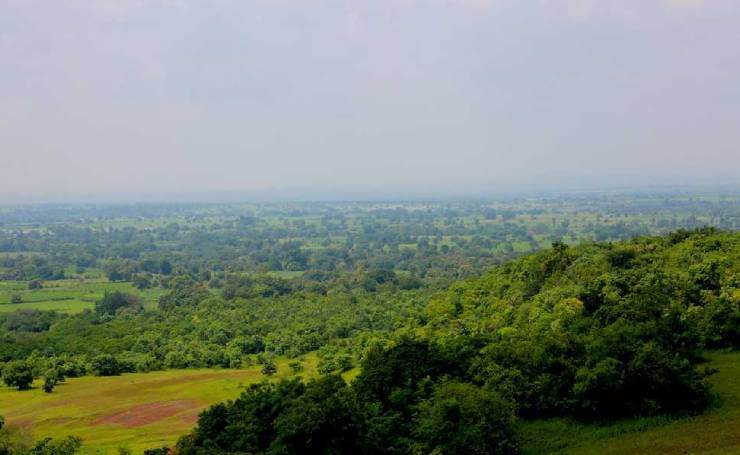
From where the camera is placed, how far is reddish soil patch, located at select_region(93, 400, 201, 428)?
115ft

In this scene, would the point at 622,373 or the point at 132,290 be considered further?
the point at 132,290

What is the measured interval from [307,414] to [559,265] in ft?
87.0

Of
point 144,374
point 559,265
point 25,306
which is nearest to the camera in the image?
point 559,265

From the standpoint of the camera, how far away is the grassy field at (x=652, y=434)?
20.2 meters

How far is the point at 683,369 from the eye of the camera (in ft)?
73.9

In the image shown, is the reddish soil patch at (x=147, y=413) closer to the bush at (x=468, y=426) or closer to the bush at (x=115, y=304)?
the bush at (x=468, y=426)

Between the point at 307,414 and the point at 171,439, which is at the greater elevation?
the point at 307,414

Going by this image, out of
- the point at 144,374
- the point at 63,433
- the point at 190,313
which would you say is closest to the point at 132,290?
the point at 190,313

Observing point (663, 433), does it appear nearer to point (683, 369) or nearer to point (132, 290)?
point (683, 369)

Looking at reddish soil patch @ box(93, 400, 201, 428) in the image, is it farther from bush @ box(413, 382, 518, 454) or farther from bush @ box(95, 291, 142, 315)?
bush @ box(95, 291, 142, 315)

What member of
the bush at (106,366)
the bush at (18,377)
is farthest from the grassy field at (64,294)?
the bush at (18,377)

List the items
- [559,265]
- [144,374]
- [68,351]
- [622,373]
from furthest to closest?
[68,351] → [144,374] → [559,265] → [622,373]

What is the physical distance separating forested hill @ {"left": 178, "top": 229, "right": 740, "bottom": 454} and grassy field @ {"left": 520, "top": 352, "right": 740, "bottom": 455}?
0.62 m

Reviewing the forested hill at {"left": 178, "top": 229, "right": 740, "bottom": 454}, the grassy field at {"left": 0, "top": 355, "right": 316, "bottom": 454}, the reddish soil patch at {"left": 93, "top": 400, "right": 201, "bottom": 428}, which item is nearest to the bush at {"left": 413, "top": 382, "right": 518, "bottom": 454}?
the forested hill at {"left": 178, "top": 229, "right": 740, "bottom": 454}
